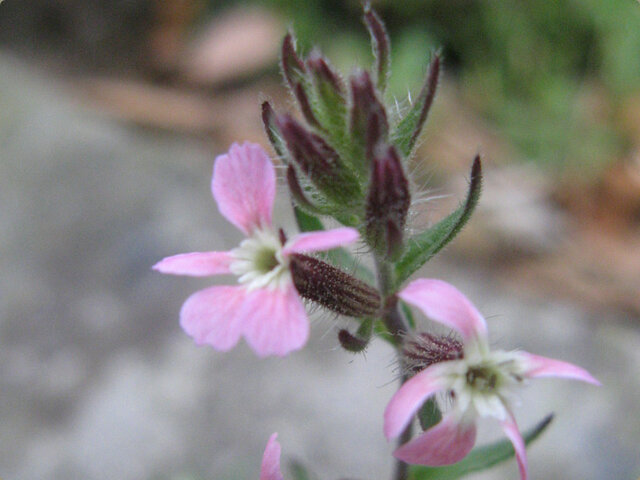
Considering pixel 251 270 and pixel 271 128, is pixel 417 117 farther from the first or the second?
pixel 251 270

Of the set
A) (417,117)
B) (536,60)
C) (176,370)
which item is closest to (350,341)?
(417,117)

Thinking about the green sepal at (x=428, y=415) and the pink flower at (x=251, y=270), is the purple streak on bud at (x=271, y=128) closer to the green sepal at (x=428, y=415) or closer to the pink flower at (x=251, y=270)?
the pink flower at (x=251, y=270)

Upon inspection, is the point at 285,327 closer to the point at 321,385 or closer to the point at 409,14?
the point at 321,385

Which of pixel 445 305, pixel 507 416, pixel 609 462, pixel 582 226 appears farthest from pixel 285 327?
→ pixel 582 226

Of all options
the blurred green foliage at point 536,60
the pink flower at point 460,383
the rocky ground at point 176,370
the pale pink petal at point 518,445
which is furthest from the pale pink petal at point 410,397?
the blurred green foliage at point 536,60

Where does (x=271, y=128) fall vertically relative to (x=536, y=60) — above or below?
above

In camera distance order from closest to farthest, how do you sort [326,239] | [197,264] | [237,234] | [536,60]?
[326,239] < [197,264] < [237,234] < [536,60]
